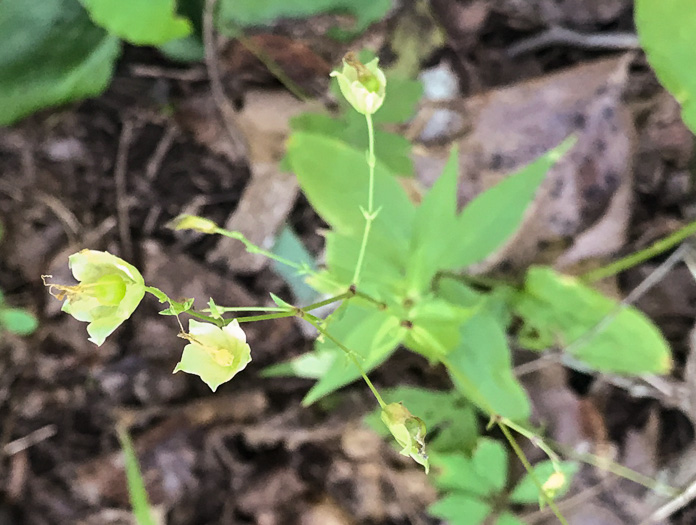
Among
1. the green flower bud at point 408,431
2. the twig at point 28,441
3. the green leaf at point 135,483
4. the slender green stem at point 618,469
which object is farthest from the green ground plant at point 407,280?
the twig at point 28,441

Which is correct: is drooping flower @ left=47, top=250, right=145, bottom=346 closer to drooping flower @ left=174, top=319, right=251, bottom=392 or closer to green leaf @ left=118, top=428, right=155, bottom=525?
drooping flower @ left=174, top=319, right=251, bottom=392

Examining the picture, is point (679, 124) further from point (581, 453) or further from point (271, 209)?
point (271, 209)

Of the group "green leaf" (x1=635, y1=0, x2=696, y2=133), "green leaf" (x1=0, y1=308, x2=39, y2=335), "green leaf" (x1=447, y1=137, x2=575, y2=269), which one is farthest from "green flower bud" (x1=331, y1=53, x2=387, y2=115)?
"green leaf" (x1=0, y1=308, x2=39, y2=335)

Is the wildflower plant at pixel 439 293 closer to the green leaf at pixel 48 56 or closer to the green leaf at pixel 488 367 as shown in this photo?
the green leaf at pixel 488 367

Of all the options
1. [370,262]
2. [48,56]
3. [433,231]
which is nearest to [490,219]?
[433,231]

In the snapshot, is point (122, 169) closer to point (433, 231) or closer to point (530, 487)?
point (433, 231)

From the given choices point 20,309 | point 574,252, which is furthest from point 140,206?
point 574,252
